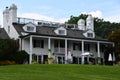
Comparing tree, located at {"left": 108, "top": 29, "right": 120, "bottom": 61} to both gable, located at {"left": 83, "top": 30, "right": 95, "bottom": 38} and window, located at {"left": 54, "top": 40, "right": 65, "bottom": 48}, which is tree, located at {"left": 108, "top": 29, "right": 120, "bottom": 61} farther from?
window, located at {"left": 54, "top": 40, "right": 65, "bottom": 48}

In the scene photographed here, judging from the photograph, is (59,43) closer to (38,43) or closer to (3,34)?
(38,43)

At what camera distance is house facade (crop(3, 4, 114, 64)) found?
55312 millimetres

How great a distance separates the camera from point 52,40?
57.6 m

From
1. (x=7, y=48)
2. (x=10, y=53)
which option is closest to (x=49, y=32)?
(x=10, y=53)

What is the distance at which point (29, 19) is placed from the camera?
197 ft

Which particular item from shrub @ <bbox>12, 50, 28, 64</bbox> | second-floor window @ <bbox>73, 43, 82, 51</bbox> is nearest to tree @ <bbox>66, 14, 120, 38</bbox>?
second-floor window @ <bbox>73, 43, 82, 51</bbox>

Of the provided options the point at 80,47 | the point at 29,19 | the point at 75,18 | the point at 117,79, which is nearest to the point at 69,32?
the point at 80,47

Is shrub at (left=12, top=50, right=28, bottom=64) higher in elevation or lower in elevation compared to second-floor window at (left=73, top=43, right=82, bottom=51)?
lower

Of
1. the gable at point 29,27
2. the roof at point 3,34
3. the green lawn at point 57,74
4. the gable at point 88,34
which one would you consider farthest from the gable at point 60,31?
the green lawn at point 57,74

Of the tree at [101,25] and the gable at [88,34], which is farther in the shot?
the tree at [101,25]

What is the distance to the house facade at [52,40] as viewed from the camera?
181 feet

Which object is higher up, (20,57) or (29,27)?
(29,27)

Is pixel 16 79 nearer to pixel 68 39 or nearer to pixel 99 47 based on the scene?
pixel 68 39

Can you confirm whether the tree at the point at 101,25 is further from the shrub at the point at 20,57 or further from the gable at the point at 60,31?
the shrub at the point at 20,57
